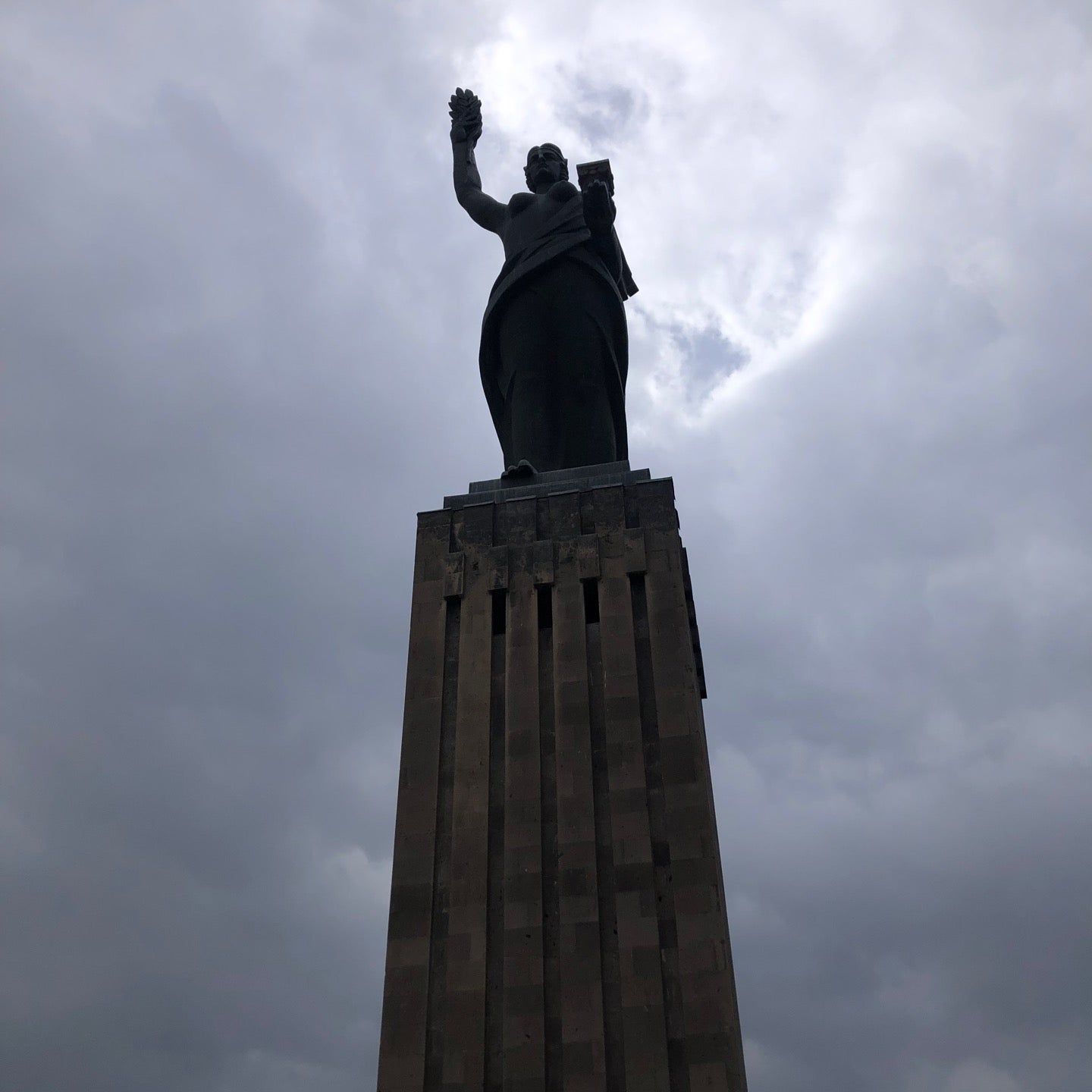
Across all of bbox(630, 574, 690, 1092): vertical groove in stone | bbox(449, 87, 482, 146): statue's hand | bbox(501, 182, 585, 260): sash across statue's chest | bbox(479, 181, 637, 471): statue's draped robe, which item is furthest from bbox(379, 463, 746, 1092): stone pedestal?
bbox(449, 87, 482, 146): statue's hand

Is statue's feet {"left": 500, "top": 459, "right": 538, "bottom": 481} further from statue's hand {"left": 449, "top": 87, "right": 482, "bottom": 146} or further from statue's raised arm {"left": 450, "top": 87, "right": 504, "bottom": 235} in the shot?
statue's hand {"left": 449, "top": 87, "right": 482, "bottom": 146}

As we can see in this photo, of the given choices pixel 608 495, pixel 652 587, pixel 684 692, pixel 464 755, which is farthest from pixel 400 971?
pixel 608 495

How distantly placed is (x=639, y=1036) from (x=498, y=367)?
15.3 meters

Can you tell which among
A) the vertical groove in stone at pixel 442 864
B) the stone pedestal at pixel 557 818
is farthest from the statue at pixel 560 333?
the vertical groove in stone at pixel 442 864

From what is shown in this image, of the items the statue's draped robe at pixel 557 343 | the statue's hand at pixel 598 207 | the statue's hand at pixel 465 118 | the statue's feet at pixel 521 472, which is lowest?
the statue's feet at pixel 521 472

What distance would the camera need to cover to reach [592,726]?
60.5ft

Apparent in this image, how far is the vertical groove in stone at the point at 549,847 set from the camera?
51.5ft

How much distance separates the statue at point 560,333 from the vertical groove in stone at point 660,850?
5.46 meters

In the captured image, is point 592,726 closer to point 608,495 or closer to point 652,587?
point 652,587

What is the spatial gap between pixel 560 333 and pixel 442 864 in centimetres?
1233

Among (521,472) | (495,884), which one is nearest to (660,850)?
(495,884)

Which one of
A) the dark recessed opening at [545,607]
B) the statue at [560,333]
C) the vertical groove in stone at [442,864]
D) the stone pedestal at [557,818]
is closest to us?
the stone pedestal at [557,818]

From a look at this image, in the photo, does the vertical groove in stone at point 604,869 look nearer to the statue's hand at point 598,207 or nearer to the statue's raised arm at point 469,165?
the statue's hand at point 598,207

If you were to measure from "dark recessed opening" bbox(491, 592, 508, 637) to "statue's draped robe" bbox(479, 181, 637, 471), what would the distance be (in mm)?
4264
